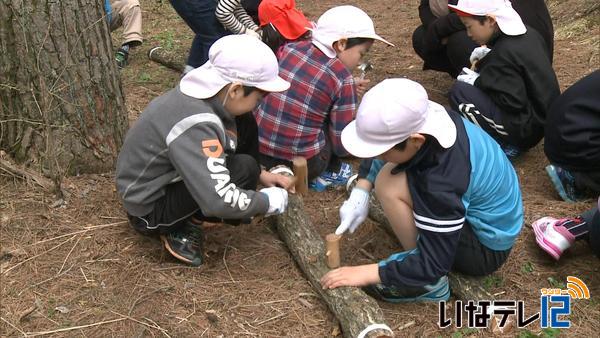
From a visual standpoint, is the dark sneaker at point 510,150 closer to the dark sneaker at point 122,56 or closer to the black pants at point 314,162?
the black pants at point 314,162

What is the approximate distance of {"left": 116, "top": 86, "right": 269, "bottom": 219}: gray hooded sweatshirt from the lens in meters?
2.64

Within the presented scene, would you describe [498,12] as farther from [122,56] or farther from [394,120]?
[122,56]

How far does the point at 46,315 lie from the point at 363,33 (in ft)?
7.68

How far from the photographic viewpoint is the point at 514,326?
8.88 feet

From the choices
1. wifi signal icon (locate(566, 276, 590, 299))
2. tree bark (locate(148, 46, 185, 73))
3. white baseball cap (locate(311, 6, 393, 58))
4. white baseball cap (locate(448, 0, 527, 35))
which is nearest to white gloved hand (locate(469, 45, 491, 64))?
white baseball cap (locate(448, 0, 527, 35))

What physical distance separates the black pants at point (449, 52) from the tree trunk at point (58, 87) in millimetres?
2769

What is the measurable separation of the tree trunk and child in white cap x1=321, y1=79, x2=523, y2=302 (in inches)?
64.7

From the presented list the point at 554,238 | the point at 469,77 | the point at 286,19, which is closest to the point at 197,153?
the point at 554,238

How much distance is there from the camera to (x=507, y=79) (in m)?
4.00

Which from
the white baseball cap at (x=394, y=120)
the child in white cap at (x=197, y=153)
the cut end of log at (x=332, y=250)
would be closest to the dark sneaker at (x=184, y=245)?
the child in white cap at (x=197, y=153)

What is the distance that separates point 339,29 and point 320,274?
5.09 ft

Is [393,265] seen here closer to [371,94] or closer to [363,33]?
[371,94]

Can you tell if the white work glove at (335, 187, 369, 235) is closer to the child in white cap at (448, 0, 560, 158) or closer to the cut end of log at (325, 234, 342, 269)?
the cut end of log at (325, 234, 342, 269)

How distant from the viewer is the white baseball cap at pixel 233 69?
8.81 feet
